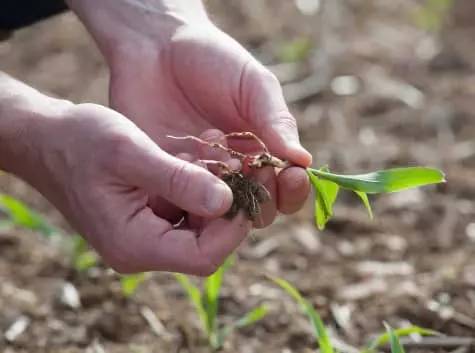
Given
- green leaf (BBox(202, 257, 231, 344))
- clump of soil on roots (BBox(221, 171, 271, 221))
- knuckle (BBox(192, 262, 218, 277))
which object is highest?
clump of soil on roots (BBox(221, 171, 271, 221))

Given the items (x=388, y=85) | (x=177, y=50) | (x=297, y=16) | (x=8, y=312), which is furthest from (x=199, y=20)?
(x=297, y=16)

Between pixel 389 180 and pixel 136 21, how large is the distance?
463 mm

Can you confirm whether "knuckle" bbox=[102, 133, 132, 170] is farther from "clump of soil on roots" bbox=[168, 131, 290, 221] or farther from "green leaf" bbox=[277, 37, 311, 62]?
"green leaf" bbox=[277, 37, 311, 62]

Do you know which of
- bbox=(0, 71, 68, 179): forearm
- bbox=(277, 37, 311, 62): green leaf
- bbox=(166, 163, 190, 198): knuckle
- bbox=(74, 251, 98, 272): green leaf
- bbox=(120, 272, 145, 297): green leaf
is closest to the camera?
bbox=(166, 163, 190, 198): knuckle

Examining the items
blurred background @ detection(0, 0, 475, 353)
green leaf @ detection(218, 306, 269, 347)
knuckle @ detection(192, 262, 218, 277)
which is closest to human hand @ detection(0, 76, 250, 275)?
knuckle @ detection(192, 262, 218, 277)

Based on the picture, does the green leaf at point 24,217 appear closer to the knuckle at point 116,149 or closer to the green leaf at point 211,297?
the green leaf at point 211,297

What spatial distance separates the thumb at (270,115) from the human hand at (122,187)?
0.10 m

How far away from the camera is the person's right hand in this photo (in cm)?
91

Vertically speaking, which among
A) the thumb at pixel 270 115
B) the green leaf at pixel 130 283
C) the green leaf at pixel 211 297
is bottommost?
the green leaf at pixel 130 283

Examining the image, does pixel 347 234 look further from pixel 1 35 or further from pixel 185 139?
pixel 1 35

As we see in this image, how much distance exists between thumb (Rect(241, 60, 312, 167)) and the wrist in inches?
6.6

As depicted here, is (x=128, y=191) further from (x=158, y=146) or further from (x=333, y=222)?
(x=333, y=222)

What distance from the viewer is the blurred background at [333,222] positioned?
4.30 feet

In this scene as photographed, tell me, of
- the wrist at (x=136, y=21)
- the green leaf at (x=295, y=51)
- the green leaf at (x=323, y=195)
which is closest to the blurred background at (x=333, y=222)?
the green leaf at (x=295, y=51)
